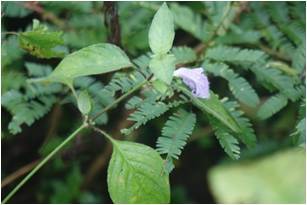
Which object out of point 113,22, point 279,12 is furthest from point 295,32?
point 113,22

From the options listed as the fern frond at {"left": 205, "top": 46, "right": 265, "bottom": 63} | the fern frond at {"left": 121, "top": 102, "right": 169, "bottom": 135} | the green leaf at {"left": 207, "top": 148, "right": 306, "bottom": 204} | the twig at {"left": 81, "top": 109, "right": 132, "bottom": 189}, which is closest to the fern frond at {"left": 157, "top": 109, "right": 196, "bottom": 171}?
the fern frond at {"left": 121, "top": 102, "right": 169, "bottom": 135}

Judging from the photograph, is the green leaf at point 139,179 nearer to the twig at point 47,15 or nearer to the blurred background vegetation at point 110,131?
the blurred background vegetation at point 110,131

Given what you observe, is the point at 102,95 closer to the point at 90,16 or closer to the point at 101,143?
the point at 90,16

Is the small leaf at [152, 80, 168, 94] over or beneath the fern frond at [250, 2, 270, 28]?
over

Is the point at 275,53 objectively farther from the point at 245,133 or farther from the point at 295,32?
the point at 245,133

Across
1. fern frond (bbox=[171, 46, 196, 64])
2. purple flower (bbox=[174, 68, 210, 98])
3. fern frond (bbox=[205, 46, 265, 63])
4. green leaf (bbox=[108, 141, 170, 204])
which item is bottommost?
green leaf (bbox=[108, 141, 170, 204])

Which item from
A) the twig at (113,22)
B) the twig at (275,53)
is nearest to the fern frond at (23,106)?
the twig at (113,22)

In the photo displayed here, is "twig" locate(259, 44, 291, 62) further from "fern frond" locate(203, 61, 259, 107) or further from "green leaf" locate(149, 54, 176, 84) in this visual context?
"green leaf" locate(149, 54, 176, 84)
